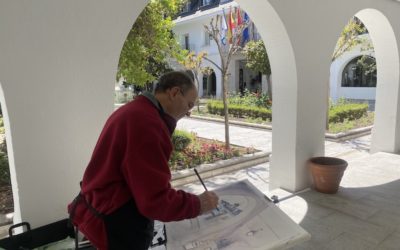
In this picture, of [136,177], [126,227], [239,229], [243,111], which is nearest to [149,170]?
[136,177]

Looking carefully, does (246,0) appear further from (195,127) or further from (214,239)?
(195,127)

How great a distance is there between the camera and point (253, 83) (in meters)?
25.7

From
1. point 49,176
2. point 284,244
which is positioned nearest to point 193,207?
point 284,244

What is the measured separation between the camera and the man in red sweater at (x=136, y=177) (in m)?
1.49

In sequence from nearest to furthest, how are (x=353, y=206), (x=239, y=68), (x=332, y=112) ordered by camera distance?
(x=353, y=206), (x=332, y=112), (x=239, y=68)

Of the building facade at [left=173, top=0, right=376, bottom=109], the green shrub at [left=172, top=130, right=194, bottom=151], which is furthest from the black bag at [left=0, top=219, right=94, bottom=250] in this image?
the building facade at [left=173, top=0, right=376, bottom=109]

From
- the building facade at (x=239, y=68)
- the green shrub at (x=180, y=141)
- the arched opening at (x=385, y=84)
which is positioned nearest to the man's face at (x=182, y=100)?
the arched opening at (x=385, y=84)

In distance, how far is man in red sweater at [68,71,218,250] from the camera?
149 centimetres

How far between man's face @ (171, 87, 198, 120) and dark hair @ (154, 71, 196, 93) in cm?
2

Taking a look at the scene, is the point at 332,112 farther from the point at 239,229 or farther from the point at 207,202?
the point at 207,202

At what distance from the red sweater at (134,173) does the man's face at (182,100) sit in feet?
0.41

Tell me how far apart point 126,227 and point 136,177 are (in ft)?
1.10

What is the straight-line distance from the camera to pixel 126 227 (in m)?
1.66

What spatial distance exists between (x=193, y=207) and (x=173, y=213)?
0.12 meters
